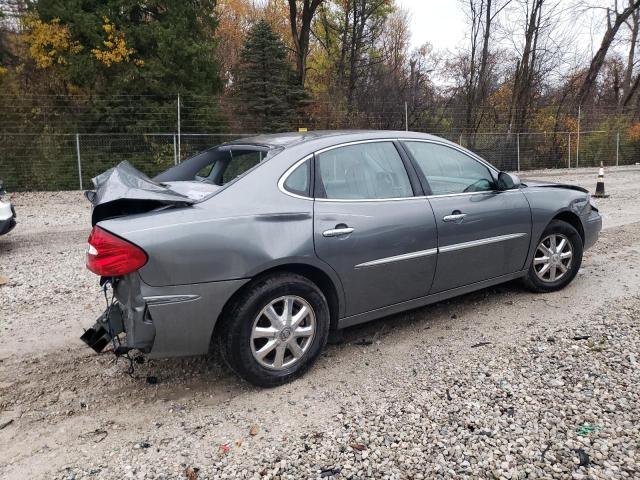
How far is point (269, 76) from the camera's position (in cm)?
2347

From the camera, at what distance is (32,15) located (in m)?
17.4

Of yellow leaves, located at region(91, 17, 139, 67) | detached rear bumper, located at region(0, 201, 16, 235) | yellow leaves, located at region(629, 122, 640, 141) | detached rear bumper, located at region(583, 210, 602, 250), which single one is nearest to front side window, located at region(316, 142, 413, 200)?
detached rear bumper, located at region(583, 210, 602, 250)

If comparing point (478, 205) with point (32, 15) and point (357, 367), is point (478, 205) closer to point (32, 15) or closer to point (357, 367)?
point (357, 367)

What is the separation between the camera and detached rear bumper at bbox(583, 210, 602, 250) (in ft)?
16.6

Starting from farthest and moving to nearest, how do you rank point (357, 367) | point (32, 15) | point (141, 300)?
point (32, 15)
point (357, 367)
point (141, 300)

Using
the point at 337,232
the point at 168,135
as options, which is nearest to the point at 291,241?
the point at 337,232

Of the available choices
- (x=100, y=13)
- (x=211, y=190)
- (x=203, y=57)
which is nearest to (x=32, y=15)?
(x=100, y=13)

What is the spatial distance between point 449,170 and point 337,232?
1432mm

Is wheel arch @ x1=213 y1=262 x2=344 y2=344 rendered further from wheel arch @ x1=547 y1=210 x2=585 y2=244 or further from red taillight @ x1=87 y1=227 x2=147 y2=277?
wheel arch @ x1=547 y1=210 x2=585 y2=244

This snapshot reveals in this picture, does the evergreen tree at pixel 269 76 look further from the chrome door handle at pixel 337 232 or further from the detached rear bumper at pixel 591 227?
the chrome door handle at pixel 337 232

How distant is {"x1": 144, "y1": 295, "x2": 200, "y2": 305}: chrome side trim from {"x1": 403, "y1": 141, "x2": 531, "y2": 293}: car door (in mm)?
1986

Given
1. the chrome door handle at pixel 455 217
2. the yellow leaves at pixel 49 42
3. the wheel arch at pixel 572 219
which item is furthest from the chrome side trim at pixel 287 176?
the yellow leaves at pixel 49 42

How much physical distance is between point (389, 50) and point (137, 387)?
1307 inches

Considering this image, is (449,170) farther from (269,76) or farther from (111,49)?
(269,76)
